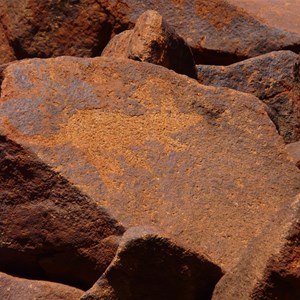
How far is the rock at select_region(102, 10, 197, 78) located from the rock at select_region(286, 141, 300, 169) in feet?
1.33

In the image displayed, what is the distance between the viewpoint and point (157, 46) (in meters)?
3.63

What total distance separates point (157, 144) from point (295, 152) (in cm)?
51

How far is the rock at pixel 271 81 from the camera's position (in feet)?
12.8

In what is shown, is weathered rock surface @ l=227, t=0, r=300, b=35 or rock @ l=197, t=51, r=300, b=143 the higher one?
rock @ l=197, t=51, r=300, b=143

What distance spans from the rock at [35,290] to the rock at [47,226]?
0.04 m

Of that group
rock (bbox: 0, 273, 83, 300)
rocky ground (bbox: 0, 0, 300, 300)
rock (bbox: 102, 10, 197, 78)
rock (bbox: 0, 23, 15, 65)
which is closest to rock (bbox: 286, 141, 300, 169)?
rocky ground (bbox: 0, 0, 300, 300)

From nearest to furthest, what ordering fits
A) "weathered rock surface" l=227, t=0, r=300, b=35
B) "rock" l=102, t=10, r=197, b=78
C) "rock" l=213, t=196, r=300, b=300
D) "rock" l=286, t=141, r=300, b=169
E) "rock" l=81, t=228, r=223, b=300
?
"rock" l=213, t=196, r=300, b=300
"rock" l=81, t=228, r=223, b=300
"rock" l=286, t=141, r=300, b=169
"rock" l=102, t=10, r=197, b=78
"weathered rock surface" l=227, t=0, r=300, b=35

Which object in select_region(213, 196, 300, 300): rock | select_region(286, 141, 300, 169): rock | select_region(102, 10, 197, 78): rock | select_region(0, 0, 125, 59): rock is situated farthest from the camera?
select_region(0, 0, 125, 59): rock

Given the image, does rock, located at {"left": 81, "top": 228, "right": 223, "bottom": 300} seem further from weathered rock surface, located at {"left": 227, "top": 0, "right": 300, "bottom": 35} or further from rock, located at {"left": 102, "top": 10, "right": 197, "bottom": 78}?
weathered rock surface, located at {"left": 227, "top": 0, "right": 300, "bottom": 35}

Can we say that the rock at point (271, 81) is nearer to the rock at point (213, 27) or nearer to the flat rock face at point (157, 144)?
the rock at point (213, 27)

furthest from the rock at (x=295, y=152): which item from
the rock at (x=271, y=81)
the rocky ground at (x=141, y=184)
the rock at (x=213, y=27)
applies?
the rock at (x=213, y=27)

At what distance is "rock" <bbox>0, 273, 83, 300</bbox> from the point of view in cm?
295

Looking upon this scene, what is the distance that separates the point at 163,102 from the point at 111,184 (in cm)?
40

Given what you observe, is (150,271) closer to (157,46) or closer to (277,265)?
(277,265)
